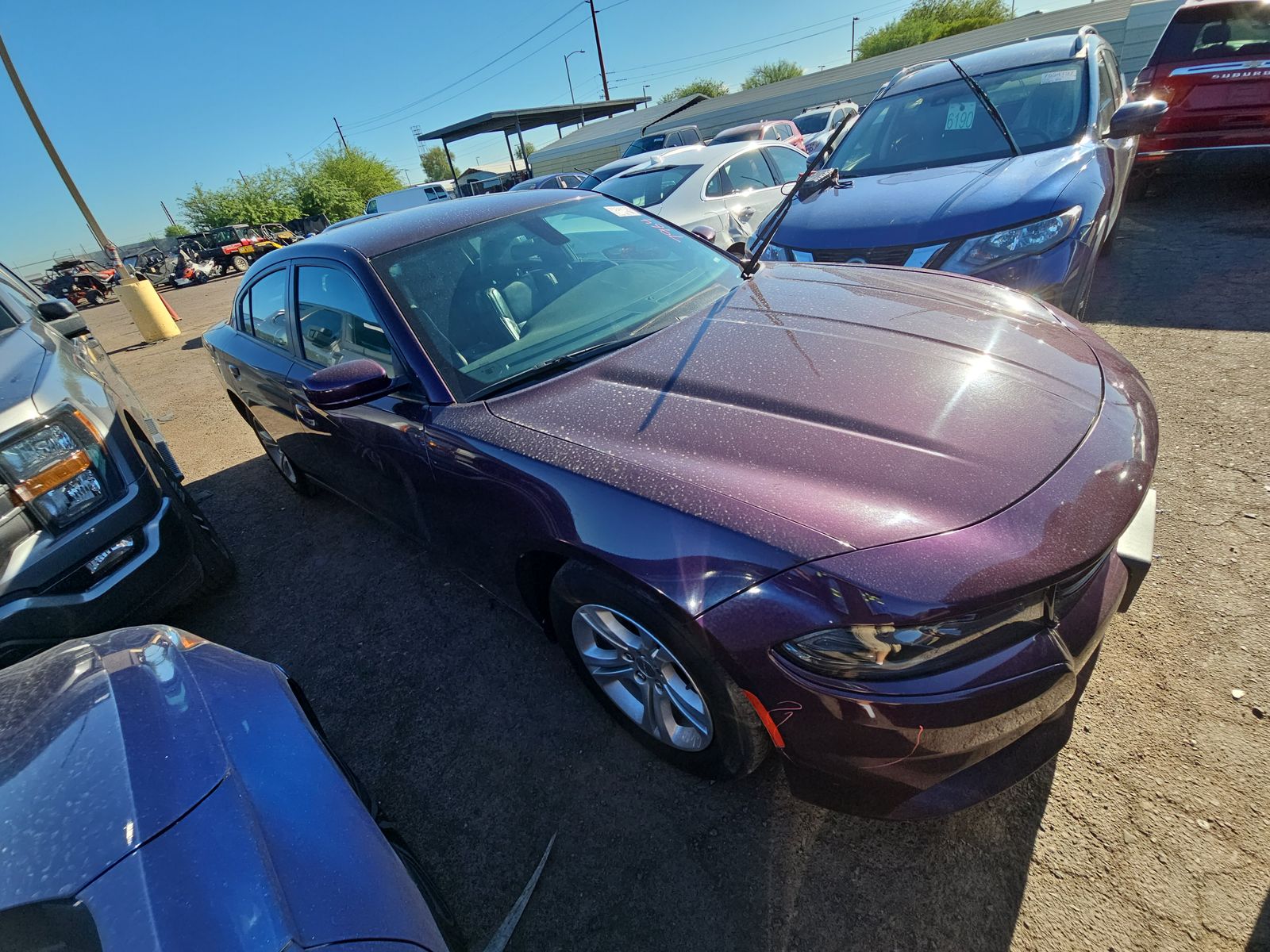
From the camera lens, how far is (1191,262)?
16.1 feet

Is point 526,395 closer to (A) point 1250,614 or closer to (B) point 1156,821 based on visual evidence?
(B) point 1156,821

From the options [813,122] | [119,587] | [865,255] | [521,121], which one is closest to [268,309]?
[119,587]

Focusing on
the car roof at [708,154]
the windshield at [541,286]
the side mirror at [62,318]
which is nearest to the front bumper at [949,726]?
the windshield at [541,286]

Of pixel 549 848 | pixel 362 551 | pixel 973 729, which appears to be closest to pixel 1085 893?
pixel 973 729

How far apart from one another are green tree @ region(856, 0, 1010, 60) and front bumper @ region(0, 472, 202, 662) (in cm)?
5487

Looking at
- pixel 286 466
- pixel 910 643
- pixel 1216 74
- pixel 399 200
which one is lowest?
pixel 286 466

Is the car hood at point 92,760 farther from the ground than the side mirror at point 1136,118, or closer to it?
closer to it

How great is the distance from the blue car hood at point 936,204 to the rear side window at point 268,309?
2.92m

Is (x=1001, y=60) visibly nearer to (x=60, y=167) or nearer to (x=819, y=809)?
(x=819, y=809)

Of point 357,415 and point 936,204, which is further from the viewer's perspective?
point 936,204

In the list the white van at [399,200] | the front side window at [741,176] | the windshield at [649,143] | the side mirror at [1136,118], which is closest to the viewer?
the side mirror at [1136,118]

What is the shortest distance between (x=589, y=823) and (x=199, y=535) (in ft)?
7.49

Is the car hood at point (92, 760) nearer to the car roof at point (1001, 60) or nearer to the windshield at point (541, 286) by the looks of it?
the windshield at point (541, 286)

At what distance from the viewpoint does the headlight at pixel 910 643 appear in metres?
1.20
